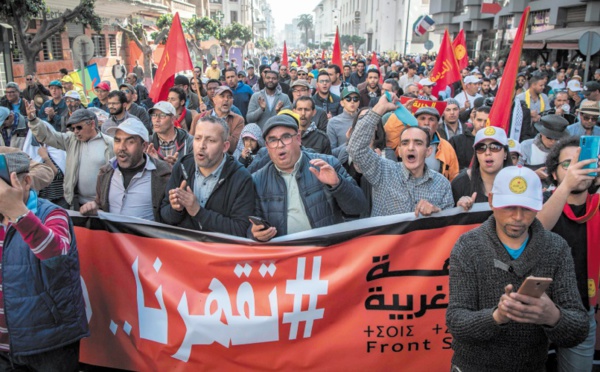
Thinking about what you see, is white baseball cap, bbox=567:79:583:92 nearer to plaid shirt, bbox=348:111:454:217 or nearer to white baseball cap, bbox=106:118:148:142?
plaid shirt, bbox=348:111:454:217

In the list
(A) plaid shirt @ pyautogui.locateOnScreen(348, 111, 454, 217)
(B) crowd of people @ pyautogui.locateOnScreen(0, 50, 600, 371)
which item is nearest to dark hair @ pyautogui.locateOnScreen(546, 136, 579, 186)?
(B) crowd of people @ pyautogui.locateOnScreen(0, 50, 600, 371)

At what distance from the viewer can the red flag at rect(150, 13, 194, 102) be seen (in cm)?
720

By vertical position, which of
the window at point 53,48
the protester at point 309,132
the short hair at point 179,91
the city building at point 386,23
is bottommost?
the protester at point 309,132

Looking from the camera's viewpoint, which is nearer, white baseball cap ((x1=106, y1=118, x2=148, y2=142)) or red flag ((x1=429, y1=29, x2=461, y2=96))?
white baseball cap ((x1=106, y1=118, x2=148, y2=142))

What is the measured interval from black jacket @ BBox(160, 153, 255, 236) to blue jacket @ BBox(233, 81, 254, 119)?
22.4 ft

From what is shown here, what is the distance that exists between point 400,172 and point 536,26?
26533 mm

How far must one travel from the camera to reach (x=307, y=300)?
3314 millimetres

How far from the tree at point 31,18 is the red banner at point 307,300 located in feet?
36.1

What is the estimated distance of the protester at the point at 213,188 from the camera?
3422 mm

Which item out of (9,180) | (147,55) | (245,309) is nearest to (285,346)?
(245,309)

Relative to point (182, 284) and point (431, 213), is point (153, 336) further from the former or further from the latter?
point (431, 213)

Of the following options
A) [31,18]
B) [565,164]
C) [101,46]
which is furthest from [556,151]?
[101,46]

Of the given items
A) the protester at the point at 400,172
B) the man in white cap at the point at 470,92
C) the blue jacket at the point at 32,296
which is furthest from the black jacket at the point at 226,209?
the man in white cap at the point at 470,92

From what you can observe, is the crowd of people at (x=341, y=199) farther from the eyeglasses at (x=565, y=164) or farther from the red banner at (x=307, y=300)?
Answer: the red banner at (x=307, y=300)
